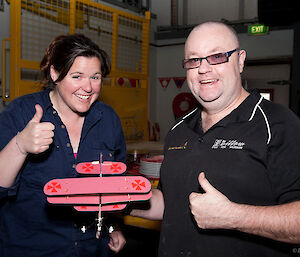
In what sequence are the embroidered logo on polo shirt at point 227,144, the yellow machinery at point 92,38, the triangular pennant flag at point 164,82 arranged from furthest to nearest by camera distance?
the triangular pennant flag at point 164,82, the yellow machinery at point 92,38, the embroidered logo on polo shirt at point 227,144

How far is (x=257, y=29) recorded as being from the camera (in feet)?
18.4

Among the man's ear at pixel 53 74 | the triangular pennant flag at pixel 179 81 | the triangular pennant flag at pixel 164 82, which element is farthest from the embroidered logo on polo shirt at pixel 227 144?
the triangular pennant flag at pixel 164 82

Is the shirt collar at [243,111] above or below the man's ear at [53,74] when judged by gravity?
below

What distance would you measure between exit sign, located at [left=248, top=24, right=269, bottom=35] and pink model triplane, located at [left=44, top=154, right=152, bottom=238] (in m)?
5.29

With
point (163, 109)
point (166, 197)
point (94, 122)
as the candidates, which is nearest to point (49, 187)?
point (166, 197)

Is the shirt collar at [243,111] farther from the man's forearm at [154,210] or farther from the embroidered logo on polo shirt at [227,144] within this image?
the man's forearm at [154,210]

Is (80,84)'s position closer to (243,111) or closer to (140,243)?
(243,111)

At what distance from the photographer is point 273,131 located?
119 cm

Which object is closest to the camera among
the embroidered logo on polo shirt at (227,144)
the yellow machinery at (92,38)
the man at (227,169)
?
the man at (227,169)

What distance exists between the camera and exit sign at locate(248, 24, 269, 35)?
5.57 metres

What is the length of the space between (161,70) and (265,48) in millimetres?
2371

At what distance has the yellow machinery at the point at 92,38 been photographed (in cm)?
314

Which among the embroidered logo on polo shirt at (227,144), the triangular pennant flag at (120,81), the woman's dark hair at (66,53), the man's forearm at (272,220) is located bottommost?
the man's forearm at (272,220)

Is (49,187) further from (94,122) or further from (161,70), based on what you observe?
(161,70)
